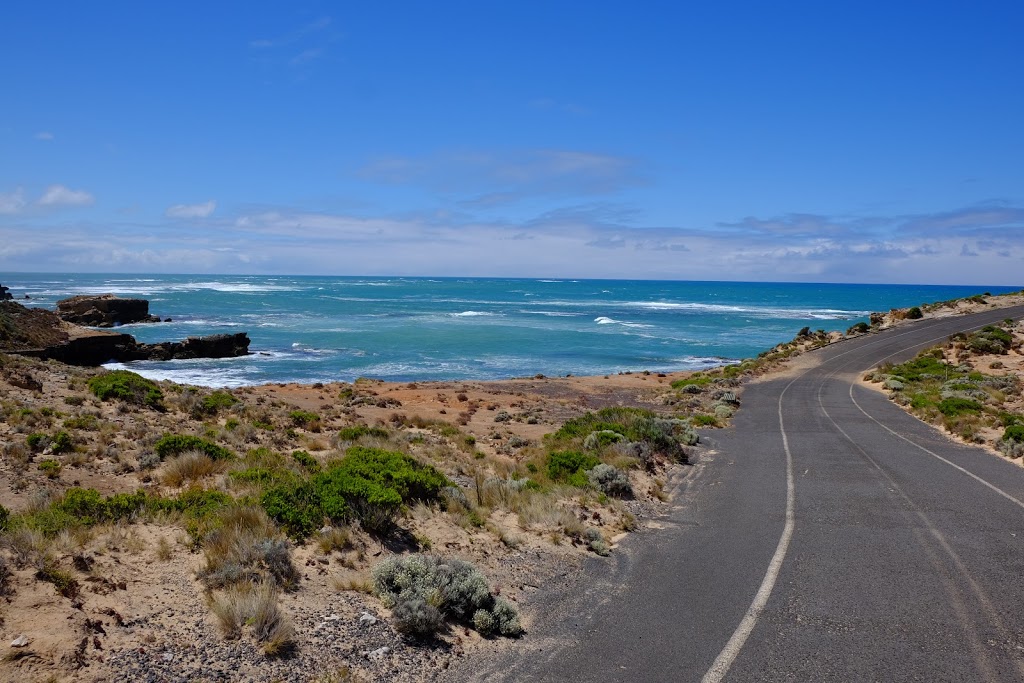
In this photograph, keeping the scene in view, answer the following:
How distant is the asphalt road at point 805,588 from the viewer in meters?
6.18

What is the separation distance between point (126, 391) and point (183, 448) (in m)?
7.50

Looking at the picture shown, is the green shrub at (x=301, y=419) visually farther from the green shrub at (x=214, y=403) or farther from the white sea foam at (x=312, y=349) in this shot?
the white sea foam at (x=312, y=349)

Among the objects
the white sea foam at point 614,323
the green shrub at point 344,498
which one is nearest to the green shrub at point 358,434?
the green shrub at point 344,498

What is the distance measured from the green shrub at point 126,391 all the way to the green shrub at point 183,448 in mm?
6653

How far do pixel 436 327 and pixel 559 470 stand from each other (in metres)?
76.1

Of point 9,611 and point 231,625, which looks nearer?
point 9,611

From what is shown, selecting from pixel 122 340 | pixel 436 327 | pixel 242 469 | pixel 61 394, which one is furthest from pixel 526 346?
pixel 242 469

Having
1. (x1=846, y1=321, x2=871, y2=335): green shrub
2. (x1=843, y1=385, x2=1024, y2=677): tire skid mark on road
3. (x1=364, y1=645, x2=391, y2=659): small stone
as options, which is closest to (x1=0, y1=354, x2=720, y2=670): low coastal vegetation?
(x1=364, y1=645, x2=391, y2=659): small stone

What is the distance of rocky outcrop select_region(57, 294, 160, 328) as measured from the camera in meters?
74.1

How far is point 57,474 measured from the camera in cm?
1069

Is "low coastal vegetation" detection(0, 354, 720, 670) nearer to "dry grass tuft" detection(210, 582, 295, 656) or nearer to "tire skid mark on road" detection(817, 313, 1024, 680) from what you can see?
"dry grass tuft" detection(210, 582, 295, 656)

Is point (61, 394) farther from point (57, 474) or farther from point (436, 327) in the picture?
point (436, 327)

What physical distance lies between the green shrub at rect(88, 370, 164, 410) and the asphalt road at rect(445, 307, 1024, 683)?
15.0 metres

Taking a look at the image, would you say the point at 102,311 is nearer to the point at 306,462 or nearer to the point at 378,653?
the point at 306,462
